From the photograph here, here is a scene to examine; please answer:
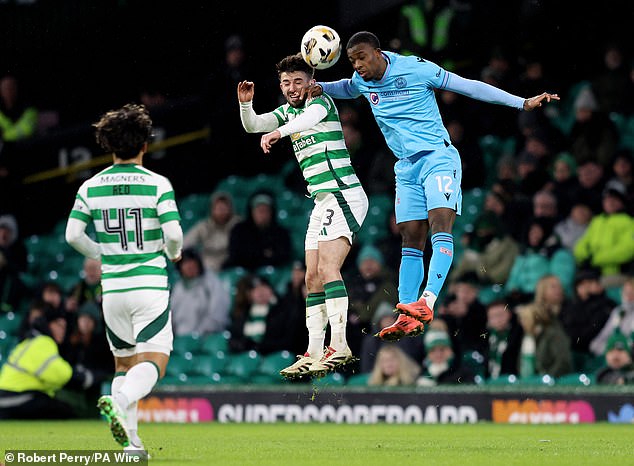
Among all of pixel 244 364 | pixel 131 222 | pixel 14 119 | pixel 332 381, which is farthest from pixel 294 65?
pixel 14 119

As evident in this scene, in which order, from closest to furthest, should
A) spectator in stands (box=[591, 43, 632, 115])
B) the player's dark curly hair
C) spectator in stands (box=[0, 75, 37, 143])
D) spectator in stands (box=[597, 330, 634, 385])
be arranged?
the player's dark curly hair → spectator in stands (box=[597, 330, 634, 385]) → spectator in stands (box=[591, 43, 632, 115]) → spectator in stands (box=[0, 75, 37, 143])

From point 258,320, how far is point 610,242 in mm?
4588

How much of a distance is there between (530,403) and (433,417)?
1.15 metres

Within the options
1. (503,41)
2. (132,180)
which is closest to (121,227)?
(132,180)

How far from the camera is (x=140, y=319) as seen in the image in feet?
28.4

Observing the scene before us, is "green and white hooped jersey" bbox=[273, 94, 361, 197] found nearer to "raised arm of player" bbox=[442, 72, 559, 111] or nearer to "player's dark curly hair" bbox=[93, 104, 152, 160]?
"raised arm of player" bbox=[442, 72, 559, 111]

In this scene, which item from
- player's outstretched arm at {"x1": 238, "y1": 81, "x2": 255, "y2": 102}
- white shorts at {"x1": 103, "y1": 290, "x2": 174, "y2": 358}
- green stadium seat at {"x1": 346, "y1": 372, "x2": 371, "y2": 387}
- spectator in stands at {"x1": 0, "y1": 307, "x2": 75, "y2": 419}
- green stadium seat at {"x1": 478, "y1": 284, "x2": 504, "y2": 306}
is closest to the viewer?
white shorts at {"x1": 103, "y1": 290, "x2": 174, "y2": 358}

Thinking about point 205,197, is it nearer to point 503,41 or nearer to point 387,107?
point 503,41

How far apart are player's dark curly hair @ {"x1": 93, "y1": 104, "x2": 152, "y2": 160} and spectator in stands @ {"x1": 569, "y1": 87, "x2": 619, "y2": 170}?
898 centimetres

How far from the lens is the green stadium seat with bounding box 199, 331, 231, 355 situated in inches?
679

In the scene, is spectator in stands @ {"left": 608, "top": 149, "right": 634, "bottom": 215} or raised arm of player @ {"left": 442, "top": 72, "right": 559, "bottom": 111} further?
spectator in stands @ {"left": 608, "top": 149, "right": 634, "bottom": 215}

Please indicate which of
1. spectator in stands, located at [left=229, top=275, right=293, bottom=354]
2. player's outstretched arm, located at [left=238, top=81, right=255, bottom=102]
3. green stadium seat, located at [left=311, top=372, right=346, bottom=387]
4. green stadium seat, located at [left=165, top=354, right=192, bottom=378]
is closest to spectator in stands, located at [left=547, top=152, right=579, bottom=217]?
green stadium seat, located at [left=311, top=372, right=346, bottom=387]

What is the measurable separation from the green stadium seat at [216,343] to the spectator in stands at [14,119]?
597 centimetres

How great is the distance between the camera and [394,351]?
1533 cm
